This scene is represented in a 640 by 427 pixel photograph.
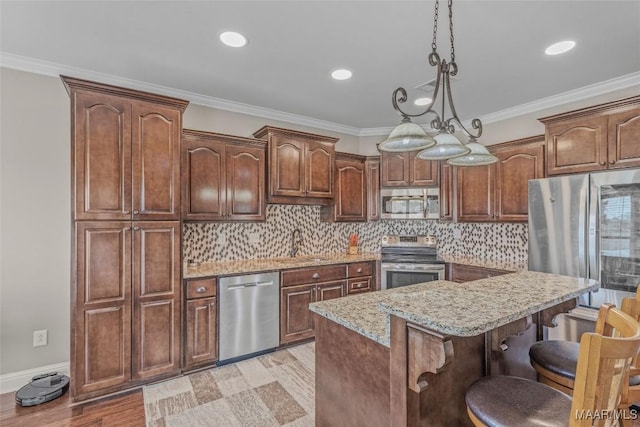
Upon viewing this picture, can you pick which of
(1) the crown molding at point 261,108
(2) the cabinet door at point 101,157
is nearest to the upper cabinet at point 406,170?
(1) the crown molding at point 261,108

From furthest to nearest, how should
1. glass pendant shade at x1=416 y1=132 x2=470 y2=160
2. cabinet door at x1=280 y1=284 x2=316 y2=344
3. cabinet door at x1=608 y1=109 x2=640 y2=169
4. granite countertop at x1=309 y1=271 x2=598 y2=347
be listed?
1. cabinet door at x1=280 y1=284 x2=316 y2=344
2. cabinet door at x1=608 y1=109 x2=640 y2=169
3. glass pendant shade at x1=416 y1=132 x2=470 y2=160
4. granite countertop at x1=309 y1=271 x2=598 y2=347

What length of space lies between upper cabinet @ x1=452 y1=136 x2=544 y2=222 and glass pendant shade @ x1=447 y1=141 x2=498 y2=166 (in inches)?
66.3

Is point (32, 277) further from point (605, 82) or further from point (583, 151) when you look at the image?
point (605, 82)

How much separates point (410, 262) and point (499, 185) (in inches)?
53.6

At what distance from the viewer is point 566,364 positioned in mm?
1431

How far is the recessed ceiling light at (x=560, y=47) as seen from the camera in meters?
2.39

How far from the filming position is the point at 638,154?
98.2 inches

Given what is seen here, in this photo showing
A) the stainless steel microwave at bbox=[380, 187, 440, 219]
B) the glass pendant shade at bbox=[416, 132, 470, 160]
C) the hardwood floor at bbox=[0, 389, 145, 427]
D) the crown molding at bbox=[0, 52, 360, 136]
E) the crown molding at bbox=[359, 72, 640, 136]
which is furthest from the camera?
the stainless steel microwave at bbox=[380, 187, 440, 219]

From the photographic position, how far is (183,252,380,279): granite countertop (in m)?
3.01

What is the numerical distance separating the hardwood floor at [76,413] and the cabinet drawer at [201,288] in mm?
870

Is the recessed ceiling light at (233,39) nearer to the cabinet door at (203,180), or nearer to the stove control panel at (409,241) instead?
the cabinet door at (203,180)

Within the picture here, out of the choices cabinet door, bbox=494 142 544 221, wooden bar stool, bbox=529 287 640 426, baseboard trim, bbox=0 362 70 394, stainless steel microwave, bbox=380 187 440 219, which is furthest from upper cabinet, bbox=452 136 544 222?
baseboard trim, bbox=0 362 70 394

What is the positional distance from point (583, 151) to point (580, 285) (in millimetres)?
1846

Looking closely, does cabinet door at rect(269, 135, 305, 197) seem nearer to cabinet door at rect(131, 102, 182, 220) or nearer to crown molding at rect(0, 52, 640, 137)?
crown molding at rect(0, 52, 640, 137)
